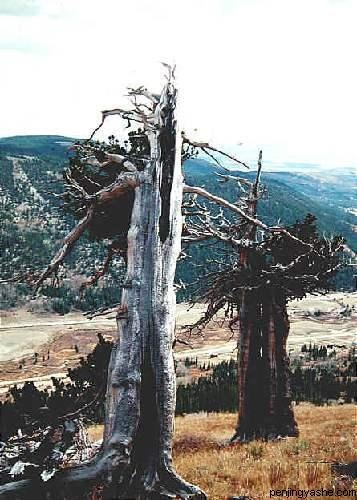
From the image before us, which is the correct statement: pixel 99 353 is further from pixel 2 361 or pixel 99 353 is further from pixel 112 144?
pixel 2 361

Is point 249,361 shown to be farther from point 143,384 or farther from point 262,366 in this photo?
point 143,384

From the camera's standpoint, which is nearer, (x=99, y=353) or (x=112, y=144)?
(x=99, y=353)

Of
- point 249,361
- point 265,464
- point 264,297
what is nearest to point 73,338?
point 249,361

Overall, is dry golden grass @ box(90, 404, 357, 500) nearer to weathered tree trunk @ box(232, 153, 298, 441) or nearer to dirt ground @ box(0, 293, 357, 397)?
weathered tree trunk @ box(232, 153, 298, 441)

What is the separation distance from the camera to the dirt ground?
4205 inches

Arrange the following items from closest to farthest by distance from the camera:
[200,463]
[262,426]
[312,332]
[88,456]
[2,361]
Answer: [88,456]
[200,463]
[262,426]
[2,361]
[312,332]

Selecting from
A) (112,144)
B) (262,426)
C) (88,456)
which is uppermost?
(112,144)

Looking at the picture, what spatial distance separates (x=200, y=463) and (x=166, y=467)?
4.17m

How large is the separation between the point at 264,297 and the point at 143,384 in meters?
10.6

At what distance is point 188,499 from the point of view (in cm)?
750

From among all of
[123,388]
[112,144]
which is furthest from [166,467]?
[112,144]

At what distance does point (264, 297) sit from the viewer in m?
18.3

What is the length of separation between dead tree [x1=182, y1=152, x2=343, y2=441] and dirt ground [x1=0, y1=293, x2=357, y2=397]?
70.9 m

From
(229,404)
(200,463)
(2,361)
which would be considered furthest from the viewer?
(2,361)
